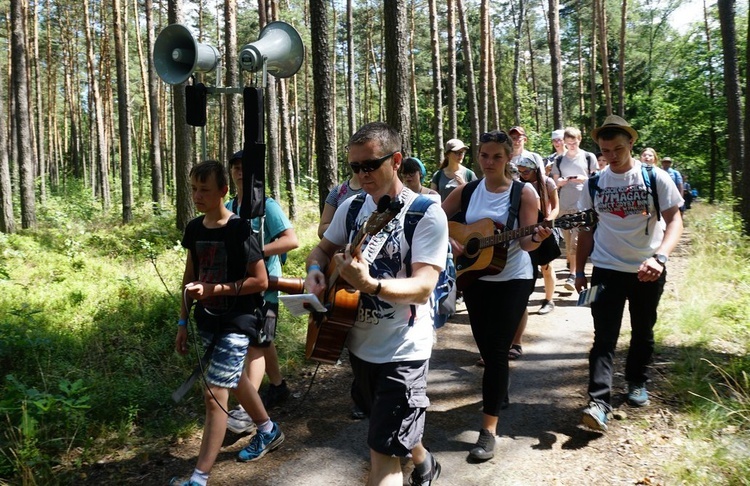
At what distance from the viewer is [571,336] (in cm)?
666

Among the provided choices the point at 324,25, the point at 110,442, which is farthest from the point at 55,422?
the point at 324,25

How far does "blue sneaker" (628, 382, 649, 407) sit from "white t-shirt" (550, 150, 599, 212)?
4.13 m

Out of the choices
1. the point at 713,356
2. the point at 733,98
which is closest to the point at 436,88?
the point at 733,98

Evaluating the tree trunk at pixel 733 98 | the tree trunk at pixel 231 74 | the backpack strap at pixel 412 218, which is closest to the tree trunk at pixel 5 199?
the tree trunk at pixel 231 74

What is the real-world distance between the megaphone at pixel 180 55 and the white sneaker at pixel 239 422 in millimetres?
2624

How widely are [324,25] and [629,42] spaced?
3144 centimetres

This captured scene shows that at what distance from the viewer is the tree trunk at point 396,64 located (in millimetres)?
8133

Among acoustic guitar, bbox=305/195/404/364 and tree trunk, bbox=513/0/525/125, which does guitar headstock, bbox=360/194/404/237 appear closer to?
acoustic guitar, bbox=305/195/404/364

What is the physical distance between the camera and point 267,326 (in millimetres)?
4145

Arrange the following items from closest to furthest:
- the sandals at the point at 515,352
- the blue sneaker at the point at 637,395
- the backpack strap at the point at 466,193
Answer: the backpack strap at the point at 466,193 < the blue sneaker at the point at 637,395 < the sandals at the point at 515,352

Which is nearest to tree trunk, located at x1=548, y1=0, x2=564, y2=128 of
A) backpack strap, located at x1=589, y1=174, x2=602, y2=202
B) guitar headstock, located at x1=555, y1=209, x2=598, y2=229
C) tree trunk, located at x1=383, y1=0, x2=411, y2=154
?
tree trunk, located at x1=383, y1=0, x2=411, y2=154

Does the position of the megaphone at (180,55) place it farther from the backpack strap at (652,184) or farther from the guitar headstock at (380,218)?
the backpack strap at (652,184)

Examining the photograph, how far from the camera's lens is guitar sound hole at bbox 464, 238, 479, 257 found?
4270 mm

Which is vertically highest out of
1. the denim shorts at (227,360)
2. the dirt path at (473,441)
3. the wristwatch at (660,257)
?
the wristwatch at (660,257)
